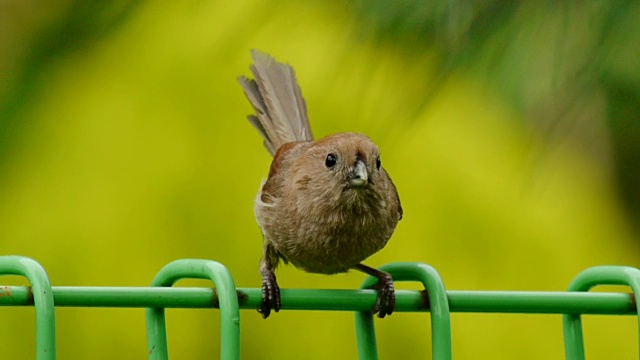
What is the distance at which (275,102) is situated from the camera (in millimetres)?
3160

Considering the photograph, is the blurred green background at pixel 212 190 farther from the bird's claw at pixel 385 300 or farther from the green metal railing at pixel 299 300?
the green metal railing at pixel 299 300

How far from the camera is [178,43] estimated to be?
11.9ft

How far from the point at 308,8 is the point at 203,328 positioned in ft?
4.58

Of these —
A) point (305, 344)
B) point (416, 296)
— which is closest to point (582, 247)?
point (305, 344)

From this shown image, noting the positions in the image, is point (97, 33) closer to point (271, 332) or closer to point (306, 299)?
point (271, 332)

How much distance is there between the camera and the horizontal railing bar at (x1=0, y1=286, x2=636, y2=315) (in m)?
1.49

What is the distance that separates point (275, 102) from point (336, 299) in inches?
60.4

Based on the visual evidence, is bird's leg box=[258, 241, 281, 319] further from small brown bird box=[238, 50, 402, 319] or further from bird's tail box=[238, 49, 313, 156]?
bird's tail box=[238, 49, 313, 156]

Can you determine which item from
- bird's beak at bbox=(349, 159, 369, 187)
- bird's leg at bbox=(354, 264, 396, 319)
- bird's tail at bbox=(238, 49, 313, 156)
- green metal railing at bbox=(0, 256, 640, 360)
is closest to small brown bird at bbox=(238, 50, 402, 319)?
bird's beak at bbox=(349, 159, 369, 187)

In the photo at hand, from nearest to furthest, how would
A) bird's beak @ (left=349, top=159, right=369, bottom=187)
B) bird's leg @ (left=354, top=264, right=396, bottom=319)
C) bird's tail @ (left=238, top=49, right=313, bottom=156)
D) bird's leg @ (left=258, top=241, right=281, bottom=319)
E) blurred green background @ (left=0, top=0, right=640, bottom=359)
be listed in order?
1. bird's leg @ (left=354, top=264, right=396, bottom=319)
2. bird's leg @ (left=258, top=241, right=281, bottom=319)
3. bird's beak @ (left=349, top=159, right=369, bottom=187)
4. bird's tail @ (left=238, top=49, right=313, bottom=156)
5. blurred green background @ (left=0, top=0, right=640, bottom=359)

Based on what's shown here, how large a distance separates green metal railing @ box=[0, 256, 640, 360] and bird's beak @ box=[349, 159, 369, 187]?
59 centimetres

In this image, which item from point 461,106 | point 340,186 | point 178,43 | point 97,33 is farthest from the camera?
point 178,43

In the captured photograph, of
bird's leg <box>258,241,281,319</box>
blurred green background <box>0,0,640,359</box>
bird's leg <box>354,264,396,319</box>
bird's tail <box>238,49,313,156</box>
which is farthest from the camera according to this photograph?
blurred green background <box>0,0,640,359</box>

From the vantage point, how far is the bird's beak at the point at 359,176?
8.20 ft
